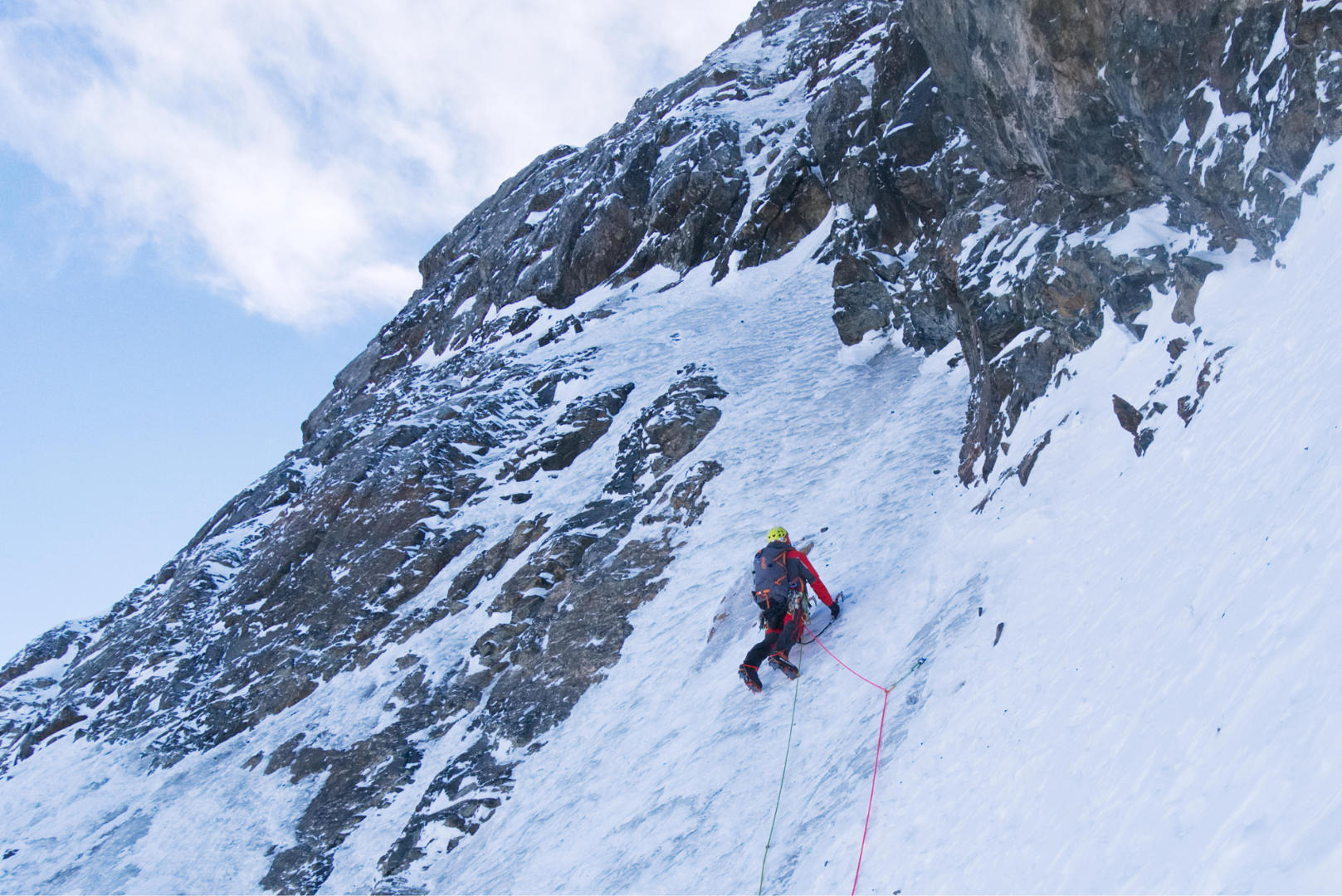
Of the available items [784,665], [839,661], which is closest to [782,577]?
[784,665]

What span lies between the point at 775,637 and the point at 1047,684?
3785 millimetres

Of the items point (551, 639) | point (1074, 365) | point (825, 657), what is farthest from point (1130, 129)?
point (551, 639)

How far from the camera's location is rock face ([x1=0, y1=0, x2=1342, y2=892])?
32.7ft

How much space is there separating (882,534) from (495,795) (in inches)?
242

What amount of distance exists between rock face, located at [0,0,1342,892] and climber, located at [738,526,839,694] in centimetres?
267

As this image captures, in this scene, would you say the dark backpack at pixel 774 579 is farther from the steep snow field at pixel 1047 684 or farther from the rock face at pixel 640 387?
the rock face at pixel 640 387

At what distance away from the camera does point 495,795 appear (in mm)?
12016

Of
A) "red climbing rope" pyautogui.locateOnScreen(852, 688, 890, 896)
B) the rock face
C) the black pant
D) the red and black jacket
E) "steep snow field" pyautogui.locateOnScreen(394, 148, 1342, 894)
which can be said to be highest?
the rock face

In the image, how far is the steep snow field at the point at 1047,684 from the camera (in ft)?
14.7

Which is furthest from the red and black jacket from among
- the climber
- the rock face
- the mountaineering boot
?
the rock face

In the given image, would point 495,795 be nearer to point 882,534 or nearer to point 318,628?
point 882,534

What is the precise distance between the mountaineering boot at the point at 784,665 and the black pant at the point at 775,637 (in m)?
0.05

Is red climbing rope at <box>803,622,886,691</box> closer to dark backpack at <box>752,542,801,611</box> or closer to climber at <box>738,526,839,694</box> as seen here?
climber at <box>738,526,839,694</box>

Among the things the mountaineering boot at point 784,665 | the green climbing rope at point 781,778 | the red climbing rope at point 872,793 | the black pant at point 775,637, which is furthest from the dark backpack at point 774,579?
the red climbing rope at point 872,793
